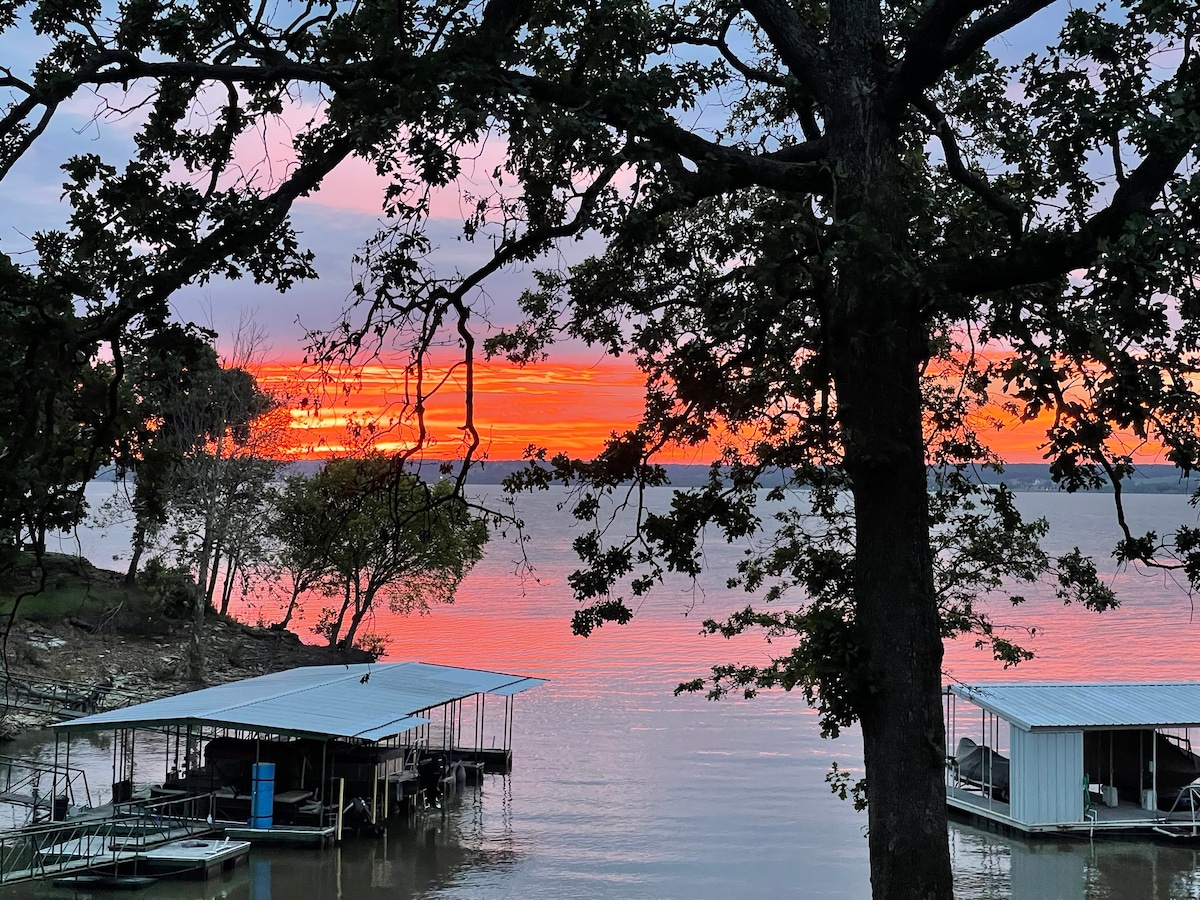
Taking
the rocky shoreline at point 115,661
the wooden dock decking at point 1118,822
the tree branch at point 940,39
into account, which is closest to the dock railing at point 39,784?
the rocky shoreline at point 115,661

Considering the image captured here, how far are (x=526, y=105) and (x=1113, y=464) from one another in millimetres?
5447

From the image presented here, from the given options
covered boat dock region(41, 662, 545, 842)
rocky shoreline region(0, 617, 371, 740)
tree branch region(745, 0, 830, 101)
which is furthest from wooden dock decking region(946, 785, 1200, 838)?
rocky shoreline region(0, 617, 371, 740)

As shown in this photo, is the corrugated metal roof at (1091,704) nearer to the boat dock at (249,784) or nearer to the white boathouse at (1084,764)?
the white boathouse at (1084,764)

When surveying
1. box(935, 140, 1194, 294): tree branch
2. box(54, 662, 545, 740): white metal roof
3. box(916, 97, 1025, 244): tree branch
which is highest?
box(916, 97, 1025, 244): tree branch

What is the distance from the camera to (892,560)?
26.3 ft

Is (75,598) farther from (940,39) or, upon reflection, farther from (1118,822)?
(940,39)

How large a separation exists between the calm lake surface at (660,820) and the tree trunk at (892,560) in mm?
3224

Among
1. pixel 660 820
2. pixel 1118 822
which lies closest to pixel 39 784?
pixel 660 820

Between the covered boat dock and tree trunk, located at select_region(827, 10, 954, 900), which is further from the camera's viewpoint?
the covered boat dock

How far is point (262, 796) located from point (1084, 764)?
18.4 m

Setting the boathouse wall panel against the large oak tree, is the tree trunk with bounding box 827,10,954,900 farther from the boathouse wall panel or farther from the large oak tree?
the boathouse wall panel

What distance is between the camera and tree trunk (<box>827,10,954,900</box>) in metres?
7.79

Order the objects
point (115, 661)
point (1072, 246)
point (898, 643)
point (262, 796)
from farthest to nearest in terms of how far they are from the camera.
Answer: point (115, 661), point (262, 796), point (898, 643), point (1072, 246)

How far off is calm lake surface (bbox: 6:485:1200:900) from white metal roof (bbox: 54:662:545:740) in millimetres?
2581
